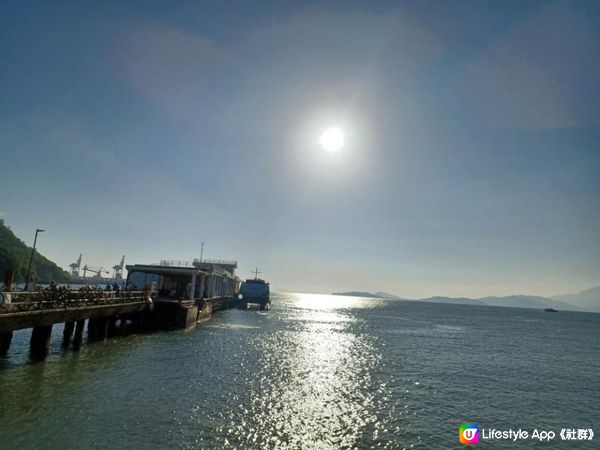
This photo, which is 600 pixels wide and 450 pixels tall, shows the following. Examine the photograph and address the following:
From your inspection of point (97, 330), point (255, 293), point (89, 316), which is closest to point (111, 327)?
point (97, 330)

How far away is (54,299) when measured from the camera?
22.8m

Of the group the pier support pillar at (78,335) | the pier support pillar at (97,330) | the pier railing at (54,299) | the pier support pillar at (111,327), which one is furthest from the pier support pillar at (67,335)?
the pier support pillar at (111,327)

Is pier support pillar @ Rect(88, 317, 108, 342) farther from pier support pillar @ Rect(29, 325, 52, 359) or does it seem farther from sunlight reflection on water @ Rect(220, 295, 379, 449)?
sunlight reflection on water @ Rect(220, 295, 379, 449)

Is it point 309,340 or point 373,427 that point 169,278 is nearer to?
point 309,340

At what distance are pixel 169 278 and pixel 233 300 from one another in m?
31.1

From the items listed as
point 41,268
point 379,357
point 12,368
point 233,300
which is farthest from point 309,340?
point 41,268

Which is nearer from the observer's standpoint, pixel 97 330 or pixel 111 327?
pixel 97 330

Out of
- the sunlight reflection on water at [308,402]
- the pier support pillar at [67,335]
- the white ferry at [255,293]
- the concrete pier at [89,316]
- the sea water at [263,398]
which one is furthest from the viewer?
the white ferry at [255,293]

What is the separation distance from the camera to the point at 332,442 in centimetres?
1348

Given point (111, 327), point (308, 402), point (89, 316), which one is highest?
point (89, 316)

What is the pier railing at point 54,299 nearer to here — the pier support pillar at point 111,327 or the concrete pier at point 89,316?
the concrete pier at point 89,316

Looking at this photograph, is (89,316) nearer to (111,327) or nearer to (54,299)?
(54,299)

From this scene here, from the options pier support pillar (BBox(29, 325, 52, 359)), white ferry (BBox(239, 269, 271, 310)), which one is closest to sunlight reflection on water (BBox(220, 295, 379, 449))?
pier support pillar (BBox(29, 325, 52, 359))

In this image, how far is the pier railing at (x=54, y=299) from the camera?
61.6ft
